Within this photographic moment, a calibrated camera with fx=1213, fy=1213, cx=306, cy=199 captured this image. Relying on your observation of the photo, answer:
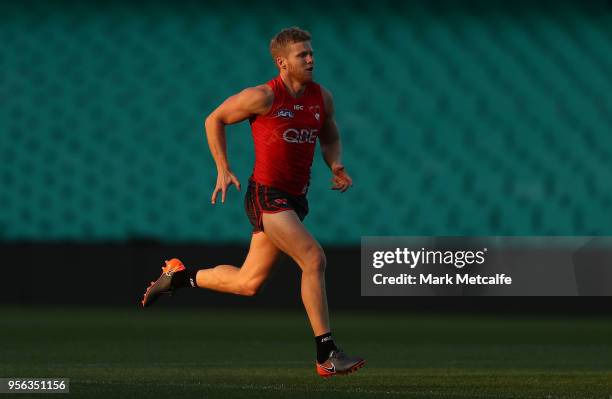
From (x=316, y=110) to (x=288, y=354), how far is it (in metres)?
3.06

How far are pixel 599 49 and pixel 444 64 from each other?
97.9 inches

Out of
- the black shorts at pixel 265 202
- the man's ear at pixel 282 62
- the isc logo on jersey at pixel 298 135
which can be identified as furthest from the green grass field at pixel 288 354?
the man's ear at pixel 282 62

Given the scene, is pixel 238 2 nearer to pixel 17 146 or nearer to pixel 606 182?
pixel 17 146

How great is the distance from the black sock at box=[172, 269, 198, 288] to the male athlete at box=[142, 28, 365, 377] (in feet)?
2.38

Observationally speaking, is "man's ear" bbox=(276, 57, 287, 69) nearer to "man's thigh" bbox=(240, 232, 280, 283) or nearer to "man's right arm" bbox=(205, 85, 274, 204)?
"man's right arm" bbox=(205, 85, 274, 204)

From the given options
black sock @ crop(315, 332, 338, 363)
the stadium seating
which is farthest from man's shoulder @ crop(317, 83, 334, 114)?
the stadium seating

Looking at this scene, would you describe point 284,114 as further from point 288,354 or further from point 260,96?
point 288,354

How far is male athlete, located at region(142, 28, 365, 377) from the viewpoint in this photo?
266 inches

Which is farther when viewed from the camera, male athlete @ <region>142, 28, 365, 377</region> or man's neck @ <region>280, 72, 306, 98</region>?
man's neck @ <region>280, 72, 306, 98</region>

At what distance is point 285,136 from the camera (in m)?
7.00

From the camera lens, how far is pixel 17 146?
18984mm

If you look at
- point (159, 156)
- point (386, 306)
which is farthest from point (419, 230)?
point (159, 156)

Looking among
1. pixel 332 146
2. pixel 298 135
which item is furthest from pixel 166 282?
pixel 298 135

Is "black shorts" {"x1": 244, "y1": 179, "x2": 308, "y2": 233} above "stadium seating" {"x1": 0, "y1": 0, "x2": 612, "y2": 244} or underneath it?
underneath
